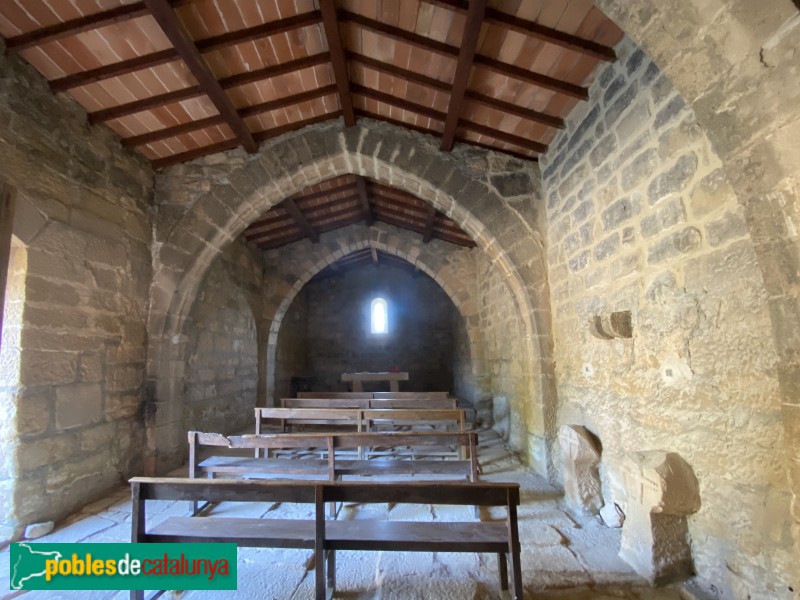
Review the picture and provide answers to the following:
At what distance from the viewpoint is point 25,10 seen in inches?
85.7

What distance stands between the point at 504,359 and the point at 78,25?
489 cm

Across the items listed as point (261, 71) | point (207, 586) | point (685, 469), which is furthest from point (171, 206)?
point (685, 469)

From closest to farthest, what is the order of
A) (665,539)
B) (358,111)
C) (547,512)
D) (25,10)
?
(665,539) → (25,10) → (547,512) → (358,111)

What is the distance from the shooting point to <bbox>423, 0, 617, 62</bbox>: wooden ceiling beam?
7.38ft

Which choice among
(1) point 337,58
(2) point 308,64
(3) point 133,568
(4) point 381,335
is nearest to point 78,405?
(3) point 133,568

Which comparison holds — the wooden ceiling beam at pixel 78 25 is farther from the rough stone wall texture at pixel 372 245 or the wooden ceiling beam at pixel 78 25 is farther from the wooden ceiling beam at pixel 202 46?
the rough stone wall texture at pixel 372 245

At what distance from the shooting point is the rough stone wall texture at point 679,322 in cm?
150

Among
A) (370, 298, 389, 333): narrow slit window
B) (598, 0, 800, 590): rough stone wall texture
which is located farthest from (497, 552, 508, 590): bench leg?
(370, 298, 389, 333): narrow slit window

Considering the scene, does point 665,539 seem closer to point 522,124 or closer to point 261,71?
point 522,124

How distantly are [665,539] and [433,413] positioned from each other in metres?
1.88

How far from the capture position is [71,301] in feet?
9.28

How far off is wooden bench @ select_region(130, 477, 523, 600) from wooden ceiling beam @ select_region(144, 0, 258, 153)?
2.44 metres

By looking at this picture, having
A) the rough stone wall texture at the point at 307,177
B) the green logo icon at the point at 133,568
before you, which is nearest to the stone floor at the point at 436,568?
the green logo icon at the point at 133,568

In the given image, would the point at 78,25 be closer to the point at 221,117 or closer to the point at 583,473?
the point at 221,117
